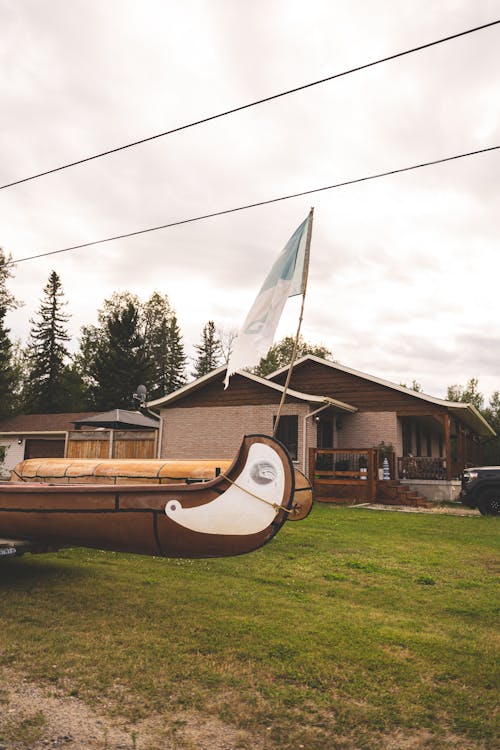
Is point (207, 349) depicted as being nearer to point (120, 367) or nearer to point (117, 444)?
point (120, 367)

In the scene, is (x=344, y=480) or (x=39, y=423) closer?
(x=344, y=480)

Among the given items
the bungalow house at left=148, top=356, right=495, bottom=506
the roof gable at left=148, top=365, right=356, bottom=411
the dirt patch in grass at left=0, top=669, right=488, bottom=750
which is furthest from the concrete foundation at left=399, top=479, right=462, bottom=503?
the dirt patch in grass at left=0, top=669, right=488, bottom=750

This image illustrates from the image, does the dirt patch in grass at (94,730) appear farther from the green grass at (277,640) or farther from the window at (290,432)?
the window at (290,432)

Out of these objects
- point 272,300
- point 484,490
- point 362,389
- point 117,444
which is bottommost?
point 484,490

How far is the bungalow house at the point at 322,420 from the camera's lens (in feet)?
64.7

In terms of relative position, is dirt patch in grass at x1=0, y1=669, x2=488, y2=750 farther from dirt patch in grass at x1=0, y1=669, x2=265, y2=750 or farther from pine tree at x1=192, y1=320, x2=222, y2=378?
pine tree at x1=192, y1=320, x2=222, y2=378

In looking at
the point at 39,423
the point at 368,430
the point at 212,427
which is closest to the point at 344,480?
the point at 368,430

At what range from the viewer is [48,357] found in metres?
52.6

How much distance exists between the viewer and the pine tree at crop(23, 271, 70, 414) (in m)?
50.3

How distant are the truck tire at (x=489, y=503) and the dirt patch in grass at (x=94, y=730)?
43.0 feet

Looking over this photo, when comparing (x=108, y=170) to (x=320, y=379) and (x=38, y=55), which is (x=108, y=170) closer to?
(x=38, y=55)

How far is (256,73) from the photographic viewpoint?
29.2ft

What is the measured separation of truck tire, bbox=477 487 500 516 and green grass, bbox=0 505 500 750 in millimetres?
6791

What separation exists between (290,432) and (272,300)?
15091 mm
